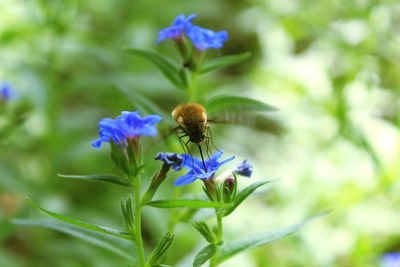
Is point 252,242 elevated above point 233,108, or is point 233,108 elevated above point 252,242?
point 233,108

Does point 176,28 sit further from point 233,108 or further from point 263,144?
point 263,144

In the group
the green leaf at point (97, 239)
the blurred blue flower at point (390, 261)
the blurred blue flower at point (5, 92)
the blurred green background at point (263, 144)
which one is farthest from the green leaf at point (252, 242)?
the blurred blue flower at point (5, 92)

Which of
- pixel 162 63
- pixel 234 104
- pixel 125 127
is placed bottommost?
pixel 125 127

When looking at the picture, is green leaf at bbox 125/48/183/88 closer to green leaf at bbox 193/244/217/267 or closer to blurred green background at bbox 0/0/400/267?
blurred green background at bbox 0/0/400/267

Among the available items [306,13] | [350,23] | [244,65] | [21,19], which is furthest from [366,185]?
[21,19]

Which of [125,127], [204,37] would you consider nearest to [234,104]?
[204,37]

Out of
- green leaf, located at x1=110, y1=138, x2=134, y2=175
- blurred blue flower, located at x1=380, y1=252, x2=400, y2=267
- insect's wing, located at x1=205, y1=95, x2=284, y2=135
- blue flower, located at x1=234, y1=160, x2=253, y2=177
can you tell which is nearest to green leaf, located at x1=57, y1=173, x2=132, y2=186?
green leaf, located at x1=110, y1=138, x2=134, y2=175
